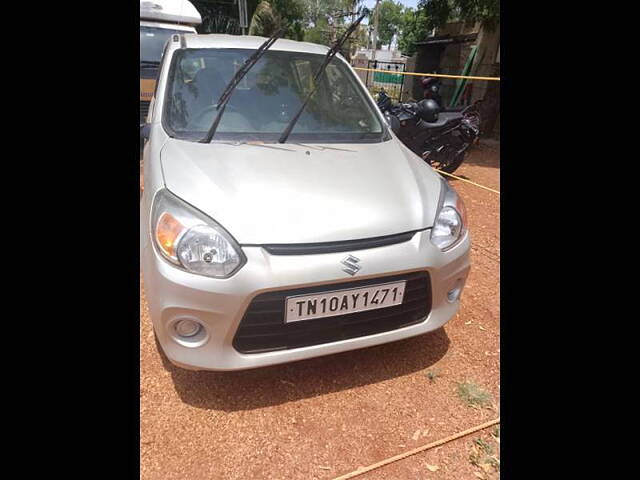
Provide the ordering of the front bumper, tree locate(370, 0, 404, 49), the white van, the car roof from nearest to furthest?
the front bumper, the car roof, the white van, tree locate(370, 0, 404, 49)

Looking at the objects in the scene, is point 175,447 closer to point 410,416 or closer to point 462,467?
point 410,416

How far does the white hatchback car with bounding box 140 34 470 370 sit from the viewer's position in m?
1.85

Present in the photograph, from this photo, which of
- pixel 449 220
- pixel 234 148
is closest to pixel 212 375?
pixel 234 148

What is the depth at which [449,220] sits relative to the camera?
228 cm

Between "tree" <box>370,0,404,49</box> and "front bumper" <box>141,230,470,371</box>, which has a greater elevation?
"tree" <box>370,0,404,49</box>

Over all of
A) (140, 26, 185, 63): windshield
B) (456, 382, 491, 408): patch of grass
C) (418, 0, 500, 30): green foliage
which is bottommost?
(456, 382, 491, 408): patch of grass

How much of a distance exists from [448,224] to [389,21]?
7828 cm

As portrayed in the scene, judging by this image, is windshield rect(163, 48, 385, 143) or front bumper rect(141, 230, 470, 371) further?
windshield rect(163, 48, 385, 143)

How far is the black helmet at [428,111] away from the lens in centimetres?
638

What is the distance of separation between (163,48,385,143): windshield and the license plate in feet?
3.88

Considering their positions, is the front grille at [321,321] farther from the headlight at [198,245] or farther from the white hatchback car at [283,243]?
the headlight at [198,245]

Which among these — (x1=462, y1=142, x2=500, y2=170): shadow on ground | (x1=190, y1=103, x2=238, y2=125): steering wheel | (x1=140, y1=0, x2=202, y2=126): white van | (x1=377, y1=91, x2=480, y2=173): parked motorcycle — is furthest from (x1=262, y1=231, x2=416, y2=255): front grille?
(x1=140, y1=0, x2=202, y2=126): white van

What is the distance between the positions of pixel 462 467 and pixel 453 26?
1773 cm

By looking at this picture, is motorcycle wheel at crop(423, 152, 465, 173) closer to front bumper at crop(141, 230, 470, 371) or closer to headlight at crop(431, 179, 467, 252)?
headlight at crop(431, 179, 467, 252)
